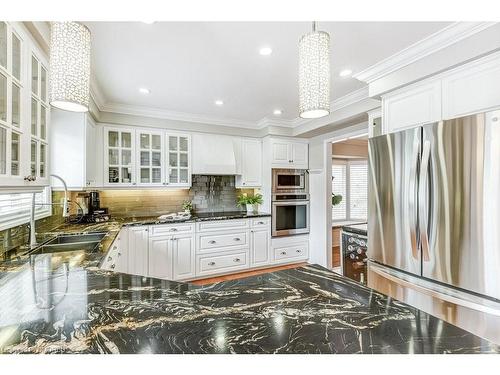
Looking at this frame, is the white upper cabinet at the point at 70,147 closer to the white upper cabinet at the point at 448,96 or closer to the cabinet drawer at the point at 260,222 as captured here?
the cabinet drawer at the point at 260,222

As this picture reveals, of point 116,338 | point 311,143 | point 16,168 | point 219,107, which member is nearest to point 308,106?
point 116,338

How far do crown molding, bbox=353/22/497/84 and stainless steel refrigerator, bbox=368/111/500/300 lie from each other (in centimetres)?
67

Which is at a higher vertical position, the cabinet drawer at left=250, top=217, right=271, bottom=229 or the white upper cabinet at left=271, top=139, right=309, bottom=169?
the white upper cabinet at left=271, top=139, right=309, bottom=169

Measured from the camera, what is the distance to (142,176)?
369cm

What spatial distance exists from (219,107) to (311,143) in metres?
1.87

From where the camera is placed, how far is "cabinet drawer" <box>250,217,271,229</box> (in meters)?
4.12

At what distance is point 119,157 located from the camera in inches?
140

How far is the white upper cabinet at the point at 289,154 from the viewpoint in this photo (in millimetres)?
4316

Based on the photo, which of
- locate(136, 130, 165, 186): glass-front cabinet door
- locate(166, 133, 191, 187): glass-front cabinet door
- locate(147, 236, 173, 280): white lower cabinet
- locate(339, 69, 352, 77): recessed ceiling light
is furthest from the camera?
locate(166, 133, 191, 187): glass-front cabinet door

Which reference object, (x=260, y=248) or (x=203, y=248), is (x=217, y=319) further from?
(x=260, y=248)

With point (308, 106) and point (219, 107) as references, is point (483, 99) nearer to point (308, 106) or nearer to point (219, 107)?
point (308, 106)

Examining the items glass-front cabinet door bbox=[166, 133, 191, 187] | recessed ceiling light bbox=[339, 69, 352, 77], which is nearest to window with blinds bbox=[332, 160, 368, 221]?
recessed ceiling light bbox=[339, 69, 352, 77]

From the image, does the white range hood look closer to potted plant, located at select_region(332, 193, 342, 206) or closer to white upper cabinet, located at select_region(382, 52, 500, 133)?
potted plant, located at select_region(332, 193, 342, 206)

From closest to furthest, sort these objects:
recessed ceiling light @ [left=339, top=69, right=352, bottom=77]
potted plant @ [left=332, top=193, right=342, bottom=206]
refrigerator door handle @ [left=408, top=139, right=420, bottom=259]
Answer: refrigerator door handle @ [left=408, top=139, right=420, bottom=259]
recessed ceiling light @ [left=339, top=69, right=352, bottom=77]
potted plant @ [left=332, top=193, right=342, bottom=206]
